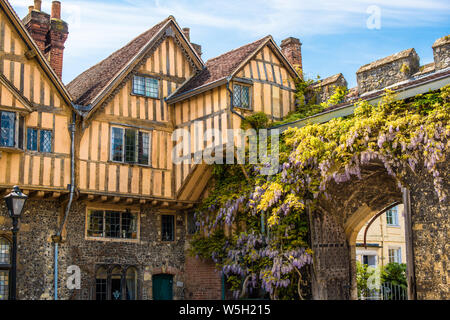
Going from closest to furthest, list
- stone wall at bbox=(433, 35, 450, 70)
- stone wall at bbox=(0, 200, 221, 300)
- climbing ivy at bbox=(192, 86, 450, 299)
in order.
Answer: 1. climbing ivy at bbox=(192, 86, 450, 299)
2. stone wall at bbox=(433, 35, 450, 70)
3. stone wall at bbox=(0, 200, 221, 300)

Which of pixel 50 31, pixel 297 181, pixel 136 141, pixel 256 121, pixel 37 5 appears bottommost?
pixel 297 181

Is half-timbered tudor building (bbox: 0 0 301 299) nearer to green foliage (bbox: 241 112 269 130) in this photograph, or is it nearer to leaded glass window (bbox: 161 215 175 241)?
leaded glass window (bbox: 161 215 175 241)

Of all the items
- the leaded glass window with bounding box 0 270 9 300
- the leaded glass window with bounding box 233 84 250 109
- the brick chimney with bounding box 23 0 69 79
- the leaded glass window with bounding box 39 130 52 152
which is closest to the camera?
the leaded glass window with bounding box 0 270 9 300

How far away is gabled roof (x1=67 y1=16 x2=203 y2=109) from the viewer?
18219 millimetres

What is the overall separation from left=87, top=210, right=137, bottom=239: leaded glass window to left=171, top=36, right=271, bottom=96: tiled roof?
13.7 feet

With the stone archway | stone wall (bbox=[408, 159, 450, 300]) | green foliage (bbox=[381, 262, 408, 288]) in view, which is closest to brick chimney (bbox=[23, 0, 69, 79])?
the stone archway

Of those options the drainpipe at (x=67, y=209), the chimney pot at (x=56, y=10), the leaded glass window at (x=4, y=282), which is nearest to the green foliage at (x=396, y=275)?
the drainpipe at (x=67, y=209)

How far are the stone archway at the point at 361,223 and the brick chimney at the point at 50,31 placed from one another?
30.2 ft

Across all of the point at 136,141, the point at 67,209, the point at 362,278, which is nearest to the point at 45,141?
the point at 67,209

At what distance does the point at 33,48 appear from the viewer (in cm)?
1678

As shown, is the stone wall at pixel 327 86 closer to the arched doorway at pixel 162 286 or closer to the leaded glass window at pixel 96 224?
the arched doorway at pixel 162 286

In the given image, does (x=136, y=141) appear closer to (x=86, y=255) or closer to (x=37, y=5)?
(x=86, y=255)

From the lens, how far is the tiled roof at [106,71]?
18.5m

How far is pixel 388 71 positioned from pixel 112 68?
864cm
